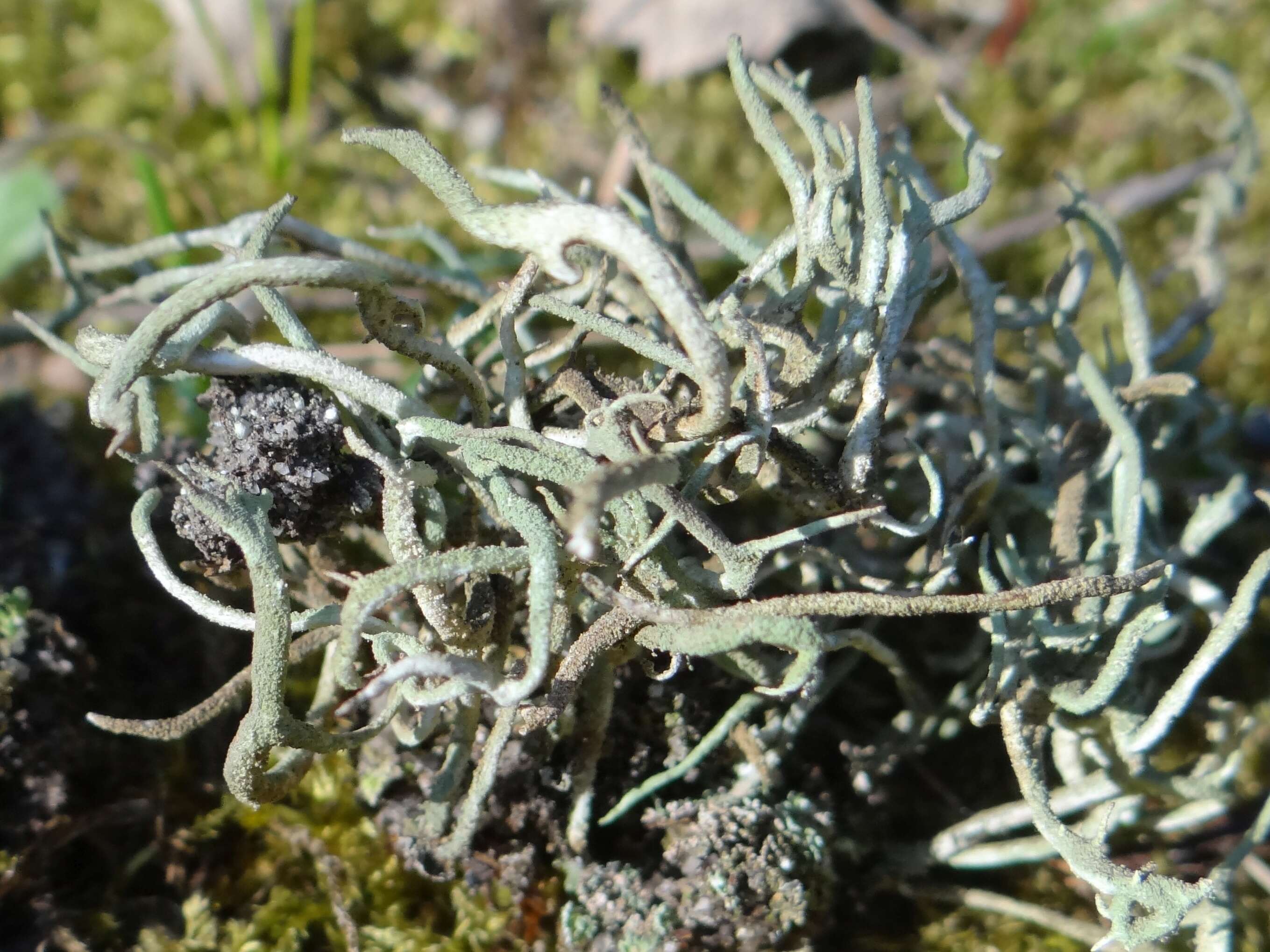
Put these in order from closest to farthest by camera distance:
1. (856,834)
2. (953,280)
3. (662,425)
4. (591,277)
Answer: (662,425), (591,277), (856,834), (953,280)

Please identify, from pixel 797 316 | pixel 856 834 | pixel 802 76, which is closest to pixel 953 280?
pixel 802 76

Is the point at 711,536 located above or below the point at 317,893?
above

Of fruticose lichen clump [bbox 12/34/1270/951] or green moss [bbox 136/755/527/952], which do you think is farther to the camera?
green moss [bbox 136/755/527/952]

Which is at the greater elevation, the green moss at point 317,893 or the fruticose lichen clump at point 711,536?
the fruticose lichen clump at point 711,536

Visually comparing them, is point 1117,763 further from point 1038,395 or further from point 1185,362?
Answer: point 1185,362

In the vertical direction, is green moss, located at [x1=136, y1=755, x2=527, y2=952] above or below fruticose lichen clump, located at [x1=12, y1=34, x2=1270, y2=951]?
below

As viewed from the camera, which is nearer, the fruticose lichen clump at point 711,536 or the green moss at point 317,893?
the fruticose lichen clump at point 711,536

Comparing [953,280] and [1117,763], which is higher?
[953,280]

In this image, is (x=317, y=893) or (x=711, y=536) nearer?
(x=711, y=536)
